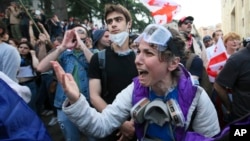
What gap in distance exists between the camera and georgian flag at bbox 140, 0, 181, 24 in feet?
18.3

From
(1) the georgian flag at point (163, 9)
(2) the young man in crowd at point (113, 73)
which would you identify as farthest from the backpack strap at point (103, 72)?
(1) the georgian flag at point (163, 9)

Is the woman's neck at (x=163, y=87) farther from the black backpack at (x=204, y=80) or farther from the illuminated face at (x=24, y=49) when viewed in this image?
the illuminated face at (x=24, y=49)

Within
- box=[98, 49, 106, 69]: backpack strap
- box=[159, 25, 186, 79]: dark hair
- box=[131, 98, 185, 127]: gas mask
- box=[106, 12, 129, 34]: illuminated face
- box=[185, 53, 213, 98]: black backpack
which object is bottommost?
box=[185, 53, 213, 98]: black backpack

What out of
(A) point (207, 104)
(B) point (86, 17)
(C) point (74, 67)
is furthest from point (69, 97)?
(B) point (86, 17)

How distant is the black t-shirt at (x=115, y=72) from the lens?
A: 3303 millimetres

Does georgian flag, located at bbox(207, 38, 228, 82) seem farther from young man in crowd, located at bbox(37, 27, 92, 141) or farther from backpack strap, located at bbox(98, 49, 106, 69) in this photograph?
backpack strap, located at bbox(98, 49, 106, 69)

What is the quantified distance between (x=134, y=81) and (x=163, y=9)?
131 inches

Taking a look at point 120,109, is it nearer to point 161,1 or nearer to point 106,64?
point 106,64

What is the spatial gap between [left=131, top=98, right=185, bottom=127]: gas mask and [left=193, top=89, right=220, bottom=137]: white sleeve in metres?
0.15

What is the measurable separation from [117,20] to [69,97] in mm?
1490

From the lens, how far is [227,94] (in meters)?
4.05

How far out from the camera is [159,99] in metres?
2.31

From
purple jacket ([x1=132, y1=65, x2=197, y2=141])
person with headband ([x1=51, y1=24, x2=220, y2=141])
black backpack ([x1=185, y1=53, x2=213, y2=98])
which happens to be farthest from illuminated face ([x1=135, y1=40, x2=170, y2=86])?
black backpack ([x1=185, y1=53, x2=213, y2=98])

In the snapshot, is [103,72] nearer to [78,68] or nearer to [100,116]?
[78,68]
